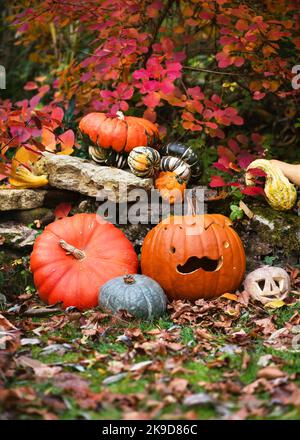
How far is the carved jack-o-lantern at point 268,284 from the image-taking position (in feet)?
12.6

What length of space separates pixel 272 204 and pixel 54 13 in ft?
8.61

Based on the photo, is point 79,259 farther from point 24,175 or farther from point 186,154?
point 186,154

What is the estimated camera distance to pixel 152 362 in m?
2.80

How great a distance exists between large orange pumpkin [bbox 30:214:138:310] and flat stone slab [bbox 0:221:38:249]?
24cm

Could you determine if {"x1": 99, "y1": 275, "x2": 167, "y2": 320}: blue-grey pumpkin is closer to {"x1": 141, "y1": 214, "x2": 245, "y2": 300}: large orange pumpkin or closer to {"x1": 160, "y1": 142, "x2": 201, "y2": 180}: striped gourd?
{"x1": 141, "y1": 214, "x2": 245, "y2": 300}: large orange pumpkin

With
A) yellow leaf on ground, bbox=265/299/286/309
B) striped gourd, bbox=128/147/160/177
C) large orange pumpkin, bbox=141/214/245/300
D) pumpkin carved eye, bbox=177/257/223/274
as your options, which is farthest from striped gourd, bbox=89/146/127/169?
yellow leaf on ground, bbox=265/299/286/309

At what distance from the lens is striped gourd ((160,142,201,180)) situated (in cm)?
450

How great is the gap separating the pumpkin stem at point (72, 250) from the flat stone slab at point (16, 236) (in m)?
0.42

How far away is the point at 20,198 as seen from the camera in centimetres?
434

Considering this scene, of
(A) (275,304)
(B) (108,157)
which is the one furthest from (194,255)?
(B) (108,157)

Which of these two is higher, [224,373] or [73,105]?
[73,105]

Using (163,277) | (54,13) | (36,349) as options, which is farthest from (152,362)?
(54,13)

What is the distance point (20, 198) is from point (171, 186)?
1.17 meters

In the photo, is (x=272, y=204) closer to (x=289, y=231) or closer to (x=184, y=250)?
(x=289, y=231)
